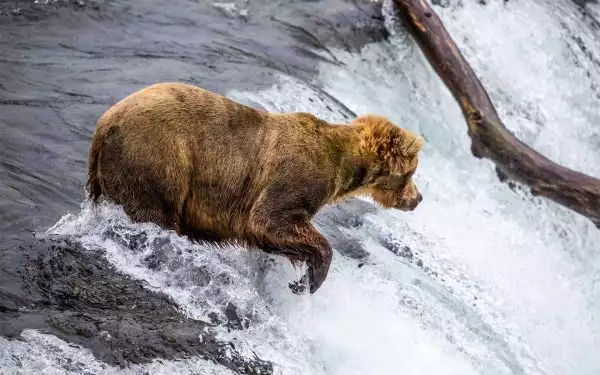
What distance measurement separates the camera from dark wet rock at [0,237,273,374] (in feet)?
15.7

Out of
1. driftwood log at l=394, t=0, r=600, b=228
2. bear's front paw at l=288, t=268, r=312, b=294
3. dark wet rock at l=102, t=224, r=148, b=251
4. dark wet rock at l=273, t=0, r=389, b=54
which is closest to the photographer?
dark wet rock at l=102, t=224, r=148, b=251

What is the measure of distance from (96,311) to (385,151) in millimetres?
2270

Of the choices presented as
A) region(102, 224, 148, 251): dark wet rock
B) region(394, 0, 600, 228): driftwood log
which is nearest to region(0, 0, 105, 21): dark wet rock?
region(394, 0, 600, 228): driftwood log

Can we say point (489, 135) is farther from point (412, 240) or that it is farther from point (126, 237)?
point (126, 237)

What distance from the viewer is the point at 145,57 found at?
9.05 m

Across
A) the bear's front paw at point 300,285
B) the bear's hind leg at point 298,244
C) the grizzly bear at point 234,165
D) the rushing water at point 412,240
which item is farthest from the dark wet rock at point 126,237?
the bear's front paw at point 300,285

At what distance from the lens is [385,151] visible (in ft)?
20.1

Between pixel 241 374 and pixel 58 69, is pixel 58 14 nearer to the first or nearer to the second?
pixel 58 69

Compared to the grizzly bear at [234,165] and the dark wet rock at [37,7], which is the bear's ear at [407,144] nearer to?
the grizzly bear at [234,165]

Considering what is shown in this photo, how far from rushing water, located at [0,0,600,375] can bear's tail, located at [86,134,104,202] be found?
0.35ft

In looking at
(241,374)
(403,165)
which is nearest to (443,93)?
(403,165)

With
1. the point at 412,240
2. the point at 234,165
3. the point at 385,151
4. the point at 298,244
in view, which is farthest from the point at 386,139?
the point at 412,240

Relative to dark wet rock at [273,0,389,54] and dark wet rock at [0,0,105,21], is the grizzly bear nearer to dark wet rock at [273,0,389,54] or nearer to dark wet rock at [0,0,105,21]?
dark wet rock at [273,0,389,54]

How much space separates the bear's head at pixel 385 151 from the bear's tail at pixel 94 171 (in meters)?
1.80
